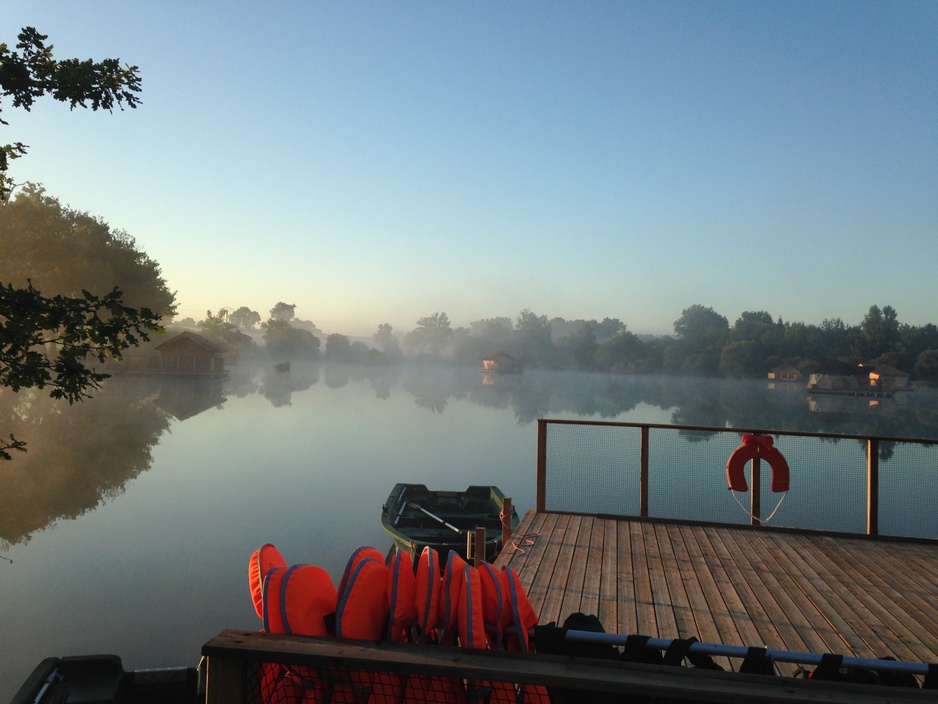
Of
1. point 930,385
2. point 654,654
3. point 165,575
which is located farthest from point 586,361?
point 654,654

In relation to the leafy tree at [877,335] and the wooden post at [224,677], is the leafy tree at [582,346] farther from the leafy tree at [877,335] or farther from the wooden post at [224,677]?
the wooden post at [224,677]

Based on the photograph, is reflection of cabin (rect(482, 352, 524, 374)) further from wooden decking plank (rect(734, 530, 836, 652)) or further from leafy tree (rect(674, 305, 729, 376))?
wooden decking plank (rect(734, 530, 836, 652))

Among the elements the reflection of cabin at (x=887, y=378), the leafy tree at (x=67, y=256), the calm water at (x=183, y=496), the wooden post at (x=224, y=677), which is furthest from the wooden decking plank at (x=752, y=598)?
the reflection of cabin at (x=887, y=378)

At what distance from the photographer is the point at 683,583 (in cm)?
463

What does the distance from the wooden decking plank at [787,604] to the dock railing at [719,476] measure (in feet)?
2.34

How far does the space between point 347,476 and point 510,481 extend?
6.37m

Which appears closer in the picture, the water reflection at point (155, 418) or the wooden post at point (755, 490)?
the wooden post at point (755, 490)

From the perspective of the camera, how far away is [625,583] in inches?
182

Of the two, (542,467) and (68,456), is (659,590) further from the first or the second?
(68,456)

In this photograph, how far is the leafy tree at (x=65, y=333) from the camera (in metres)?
3.25

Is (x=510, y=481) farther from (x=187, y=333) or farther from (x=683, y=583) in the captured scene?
(x=187, y=333)

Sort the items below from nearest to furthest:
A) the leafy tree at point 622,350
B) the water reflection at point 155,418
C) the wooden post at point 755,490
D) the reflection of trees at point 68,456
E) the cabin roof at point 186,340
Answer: the wooden post at point 755,490
the reflection of trees at point 68,456
the water reflection at point 155,418
the cabin roof at point 186,340
the leafy tree at point 622,350

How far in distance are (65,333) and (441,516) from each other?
328 inches

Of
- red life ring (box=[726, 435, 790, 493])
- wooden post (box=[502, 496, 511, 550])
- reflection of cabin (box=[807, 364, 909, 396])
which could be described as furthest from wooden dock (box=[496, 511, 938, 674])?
reflection of cabin (box=[807, 364, 909, 396])
